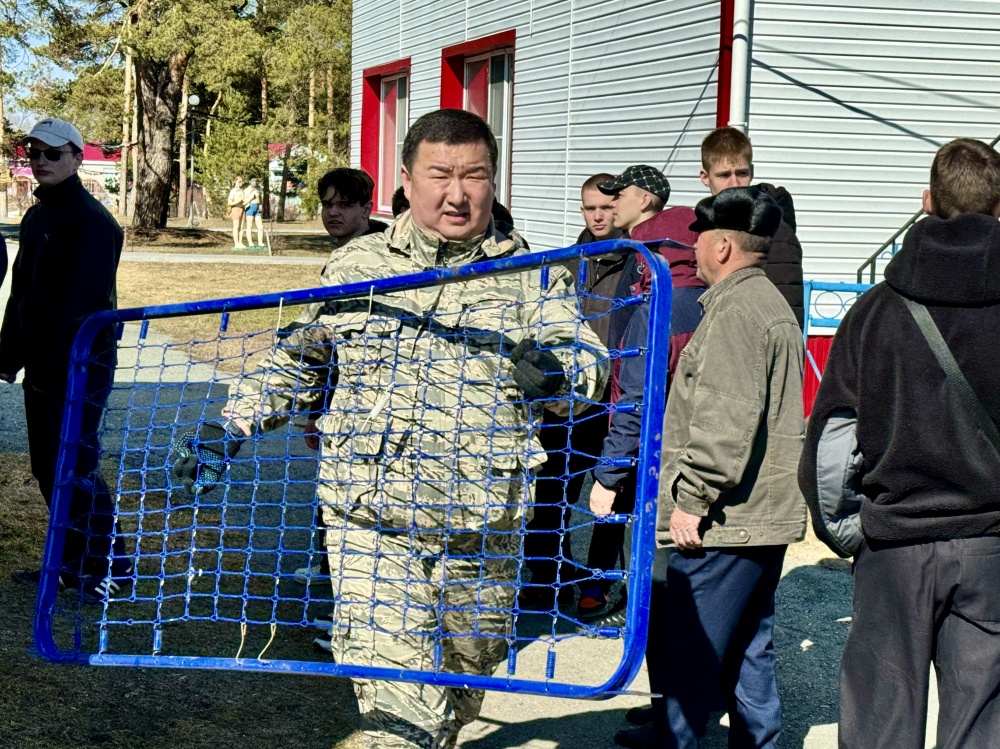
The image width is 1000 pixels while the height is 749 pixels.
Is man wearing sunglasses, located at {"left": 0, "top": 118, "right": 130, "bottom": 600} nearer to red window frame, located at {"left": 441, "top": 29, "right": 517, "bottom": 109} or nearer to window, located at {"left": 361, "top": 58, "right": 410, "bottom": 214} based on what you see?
red window frame, located at {"left": 441, "top": 29, "right": 517, "bottom": 109}

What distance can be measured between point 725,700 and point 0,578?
3695 millimetres

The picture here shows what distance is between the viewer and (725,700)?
3.90m

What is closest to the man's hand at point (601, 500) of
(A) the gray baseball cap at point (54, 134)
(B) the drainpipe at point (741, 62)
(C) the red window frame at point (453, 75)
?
(A) the gray baseball cap at point (54, 134)

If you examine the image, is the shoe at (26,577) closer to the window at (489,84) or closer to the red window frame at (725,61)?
the red window frame at (725,61)

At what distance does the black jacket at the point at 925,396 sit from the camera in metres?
3.01

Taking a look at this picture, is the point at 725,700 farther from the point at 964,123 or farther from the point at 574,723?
the point at 964,123

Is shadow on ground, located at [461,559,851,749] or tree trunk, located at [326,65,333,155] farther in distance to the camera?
tree trunk, located at [326,65,333,155]

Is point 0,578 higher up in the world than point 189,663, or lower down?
lower down

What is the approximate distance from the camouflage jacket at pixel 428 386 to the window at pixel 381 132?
18.3 meters

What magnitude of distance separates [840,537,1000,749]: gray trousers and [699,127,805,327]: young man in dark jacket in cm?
230

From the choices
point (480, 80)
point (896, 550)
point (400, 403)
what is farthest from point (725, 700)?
point (480, 80)

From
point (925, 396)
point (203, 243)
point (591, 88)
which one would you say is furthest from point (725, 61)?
point (203, 243)

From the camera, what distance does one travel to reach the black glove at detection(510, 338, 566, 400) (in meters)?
3.03

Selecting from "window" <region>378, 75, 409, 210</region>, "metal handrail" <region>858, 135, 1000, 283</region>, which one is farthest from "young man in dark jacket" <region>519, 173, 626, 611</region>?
"window" <region>378, 75, 409, 210</region>
